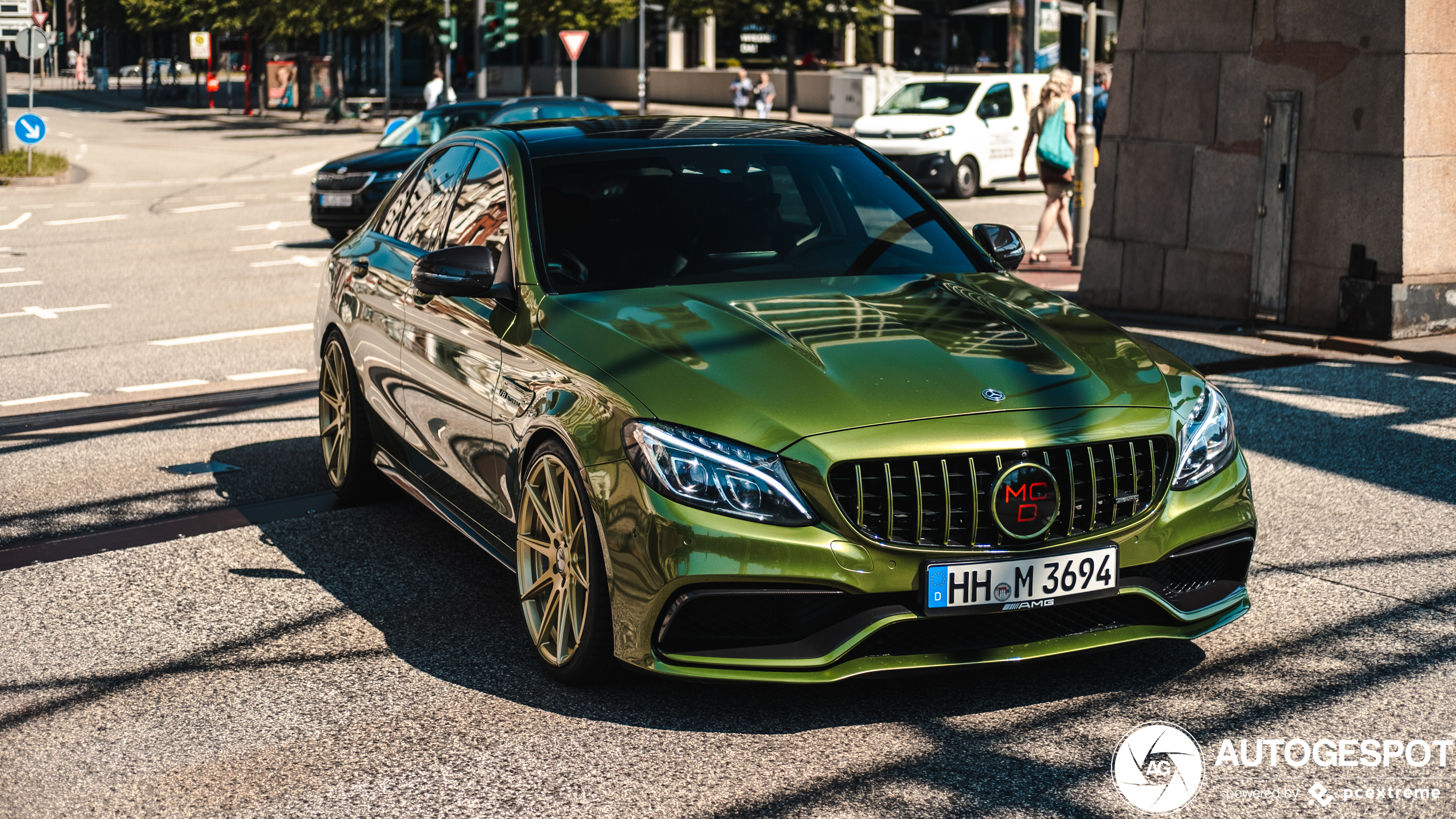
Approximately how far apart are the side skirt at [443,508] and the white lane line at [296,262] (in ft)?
36.2

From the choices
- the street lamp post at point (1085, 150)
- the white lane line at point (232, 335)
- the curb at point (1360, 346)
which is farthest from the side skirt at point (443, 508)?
the street lamp post at point (1085, 150)

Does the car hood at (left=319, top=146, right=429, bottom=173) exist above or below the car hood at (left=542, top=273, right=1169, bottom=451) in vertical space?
above

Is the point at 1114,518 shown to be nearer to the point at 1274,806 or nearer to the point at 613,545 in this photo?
the point at 1274,806

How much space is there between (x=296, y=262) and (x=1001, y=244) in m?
12.8

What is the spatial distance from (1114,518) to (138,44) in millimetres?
135160

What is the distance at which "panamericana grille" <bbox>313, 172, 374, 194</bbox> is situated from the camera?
58.1ft

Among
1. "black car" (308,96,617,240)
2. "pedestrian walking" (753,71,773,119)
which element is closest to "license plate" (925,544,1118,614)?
"black car" (308,96,617,240)

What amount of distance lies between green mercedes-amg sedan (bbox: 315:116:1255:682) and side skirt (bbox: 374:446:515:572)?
0.03 meters

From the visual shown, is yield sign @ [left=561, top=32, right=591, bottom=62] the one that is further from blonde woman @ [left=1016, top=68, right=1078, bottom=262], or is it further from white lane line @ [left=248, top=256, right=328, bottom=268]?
blonde woman @ [left=1016, top=68, right=1078, bottom=262]

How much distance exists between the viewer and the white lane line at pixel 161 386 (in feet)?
32.7

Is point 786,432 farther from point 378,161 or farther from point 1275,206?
point 378,161

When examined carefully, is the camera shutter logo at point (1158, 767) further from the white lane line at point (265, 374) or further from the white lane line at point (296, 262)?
the white lane line at point (296, 262)

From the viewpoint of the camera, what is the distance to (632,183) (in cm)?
555

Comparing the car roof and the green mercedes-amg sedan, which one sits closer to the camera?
the green mercedes-amg sedan
